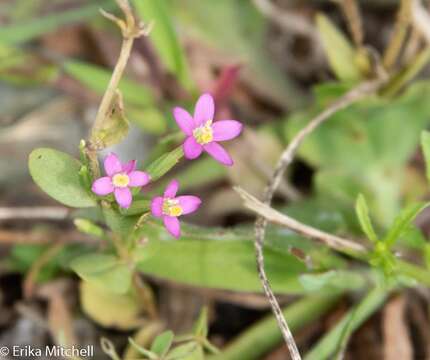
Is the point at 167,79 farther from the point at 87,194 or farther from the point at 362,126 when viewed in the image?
the point at 87,194

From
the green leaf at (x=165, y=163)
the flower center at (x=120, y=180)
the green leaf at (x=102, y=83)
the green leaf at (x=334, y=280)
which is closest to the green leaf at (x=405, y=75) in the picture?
the green leaf at (x=334, y=280)

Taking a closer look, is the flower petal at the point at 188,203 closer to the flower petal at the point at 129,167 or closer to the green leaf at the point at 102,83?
the flower petal at the point at 129,167

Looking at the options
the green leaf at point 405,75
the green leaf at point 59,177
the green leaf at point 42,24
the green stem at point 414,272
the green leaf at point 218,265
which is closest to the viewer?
the green leaf at point 59,177

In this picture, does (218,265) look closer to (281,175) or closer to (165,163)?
(281,175)

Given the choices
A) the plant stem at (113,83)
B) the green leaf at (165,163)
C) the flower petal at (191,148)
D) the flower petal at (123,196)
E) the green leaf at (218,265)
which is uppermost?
the plant stem at (113,83)

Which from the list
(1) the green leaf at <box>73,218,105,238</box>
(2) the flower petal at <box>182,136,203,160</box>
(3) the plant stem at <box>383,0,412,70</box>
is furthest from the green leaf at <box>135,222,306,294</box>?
(3) the plant stem at <box>383,0,412,70</box>

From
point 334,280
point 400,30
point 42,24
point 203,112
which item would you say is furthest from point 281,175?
point 42,24

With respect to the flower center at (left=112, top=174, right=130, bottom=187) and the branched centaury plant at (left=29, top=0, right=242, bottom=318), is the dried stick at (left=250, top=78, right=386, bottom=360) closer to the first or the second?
the branched centaury plant at (left=29, top=0, right=242, bottom=318)
